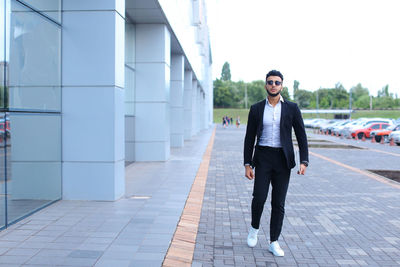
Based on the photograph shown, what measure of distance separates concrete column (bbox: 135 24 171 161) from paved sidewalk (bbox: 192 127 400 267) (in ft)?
10.9

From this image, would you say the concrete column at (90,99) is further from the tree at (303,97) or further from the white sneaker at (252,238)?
the tree at (303,97)

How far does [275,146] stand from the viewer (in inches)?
167

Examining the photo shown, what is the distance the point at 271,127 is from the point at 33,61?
3544 millimetres

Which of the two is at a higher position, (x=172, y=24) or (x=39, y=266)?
(x=172, y=24)

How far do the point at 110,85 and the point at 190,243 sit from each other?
10.0ft

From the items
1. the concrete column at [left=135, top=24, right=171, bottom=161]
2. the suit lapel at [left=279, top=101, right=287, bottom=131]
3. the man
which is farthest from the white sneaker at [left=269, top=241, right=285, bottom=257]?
the concrete column at [left=135, top=24, right=171, bottom=161]

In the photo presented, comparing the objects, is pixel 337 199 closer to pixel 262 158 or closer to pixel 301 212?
pixel 301 212

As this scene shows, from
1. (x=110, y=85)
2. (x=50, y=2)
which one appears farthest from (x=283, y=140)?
(x=50, y=2)

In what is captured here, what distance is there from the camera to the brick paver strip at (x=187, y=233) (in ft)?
13.4

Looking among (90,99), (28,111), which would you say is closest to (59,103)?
(90,99)

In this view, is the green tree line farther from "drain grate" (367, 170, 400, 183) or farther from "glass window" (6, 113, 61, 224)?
"glass window" (6, 113, 61, 224)

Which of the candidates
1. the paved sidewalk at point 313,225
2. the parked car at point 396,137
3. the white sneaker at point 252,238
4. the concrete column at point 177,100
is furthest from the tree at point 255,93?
the white sneaker at point 252,238

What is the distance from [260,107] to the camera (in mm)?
4359

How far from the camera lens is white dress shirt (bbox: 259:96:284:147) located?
14.0 feet
